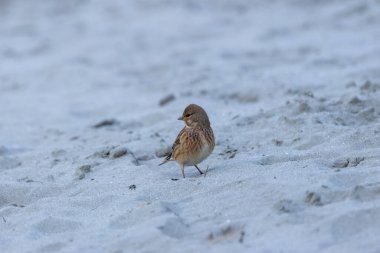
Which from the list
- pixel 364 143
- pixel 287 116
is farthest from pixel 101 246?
pixel 287 116

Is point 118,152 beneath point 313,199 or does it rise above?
beneath

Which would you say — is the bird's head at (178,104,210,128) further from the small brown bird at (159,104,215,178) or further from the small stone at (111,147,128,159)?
the small stone at (111,147,128,159)

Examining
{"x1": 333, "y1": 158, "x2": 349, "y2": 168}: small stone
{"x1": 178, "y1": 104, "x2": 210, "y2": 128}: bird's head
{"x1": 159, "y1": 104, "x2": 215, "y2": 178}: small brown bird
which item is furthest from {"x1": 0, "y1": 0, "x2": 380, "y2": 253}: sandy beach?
{"x1": 178, "y1": 104, "x2": 210, "y2": 128}: bird's head

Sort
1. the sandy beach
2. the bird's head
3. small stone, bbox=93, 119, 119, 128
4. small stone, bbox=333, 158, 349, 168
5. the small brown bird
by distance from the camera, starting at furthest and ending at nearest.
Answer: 1. small stone, bbox=93, 119, 119, 128
2. the bird's head
3. the small brown bird
4. small stone, bbox=333, 158, 349, 168
5. the sandy beach

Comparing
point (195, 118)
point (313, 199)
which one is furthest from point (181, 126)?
point (313, 199)

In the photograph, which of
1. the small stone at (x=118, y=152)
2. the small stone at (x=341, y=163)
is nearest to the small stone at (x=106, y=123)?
the small stone at (x=118, y=152)

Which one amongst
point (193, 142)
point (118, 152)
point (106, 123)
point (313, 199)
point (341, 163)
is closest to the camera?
point (313, 199)

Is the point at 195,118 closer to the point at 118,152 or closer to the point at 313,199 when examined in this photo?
the point at 118,152

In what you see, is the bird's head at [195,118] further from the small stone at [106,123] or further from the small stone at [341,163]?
the small stone at [106,123]

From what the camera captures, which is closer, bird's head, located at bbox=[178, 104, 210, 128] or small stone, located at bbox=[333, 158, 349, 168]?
small stone, located at bbox=[333, 158, 349, 168]
